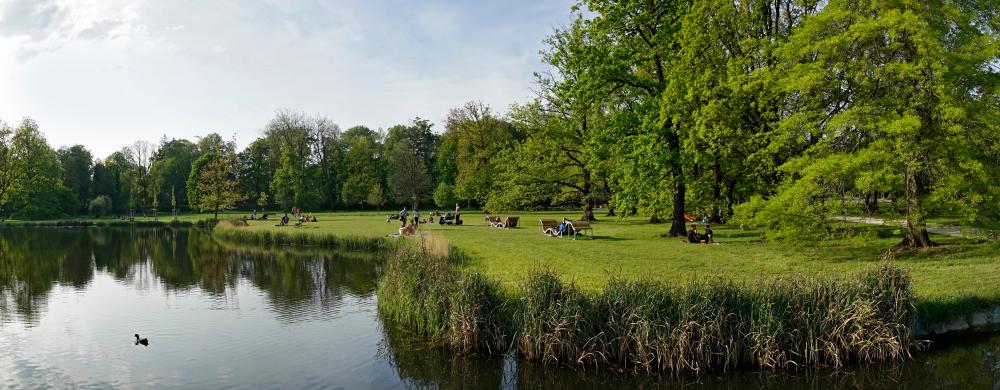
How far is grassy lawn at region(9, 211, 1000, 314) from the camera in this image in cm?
1355

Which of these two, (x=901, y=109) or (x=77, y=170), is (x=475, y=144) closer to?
(x=901, y=109)

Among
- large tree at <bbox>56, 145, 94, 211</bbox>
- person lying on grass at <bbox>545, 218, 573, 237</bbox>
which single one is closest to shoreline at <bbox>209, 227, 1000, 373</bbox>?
person lying on grass at <bbox>545, 218, 573, 237</bbox>

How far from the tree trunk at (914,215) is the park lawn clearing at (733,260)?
52 centimetres

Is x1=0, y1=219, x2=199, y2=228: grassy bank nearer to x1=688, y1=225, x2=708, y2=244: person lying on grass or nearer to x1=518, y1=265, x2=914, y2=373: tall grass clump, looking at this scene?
x1=688, y1=225, x2=708, y2=244: person lying on grass

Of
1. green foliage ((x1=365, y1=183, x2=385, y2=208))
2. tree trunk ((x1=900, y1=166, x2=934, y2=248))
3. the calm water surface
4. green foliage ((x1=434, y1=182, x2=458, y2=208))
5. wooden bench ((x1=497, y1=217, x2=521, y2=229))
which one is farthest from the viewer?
green foliage ((x1=365, y1=183, x2=385, y2=208))

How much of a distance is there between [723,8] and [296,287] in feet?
60.3

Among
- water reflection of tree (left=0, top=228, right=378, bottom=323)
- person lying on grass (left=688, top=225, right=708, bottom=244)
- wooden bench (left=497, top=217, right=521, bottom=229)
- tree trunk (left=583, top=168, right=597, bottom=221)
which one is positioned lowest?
water reflection of tree (left=0, top=228, right=378, bottom=323)

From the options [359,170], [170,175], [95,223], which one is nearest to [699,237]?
[359,170]

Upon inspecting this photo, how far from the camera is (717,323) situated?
1027 centimetres

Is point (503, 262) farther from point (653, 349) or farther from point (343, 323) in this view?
point (653, 349)

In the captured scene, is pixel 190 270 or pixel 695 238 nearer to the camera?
pixel 695 238

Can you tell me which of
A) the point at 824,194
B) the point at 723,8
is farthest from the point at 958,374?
the point at 723,8

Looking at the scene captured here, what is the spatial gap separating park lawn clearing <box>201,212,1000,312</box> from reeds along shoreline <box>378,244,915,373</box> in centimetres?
76

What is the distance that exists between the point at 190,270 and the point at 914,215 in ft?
88.9
